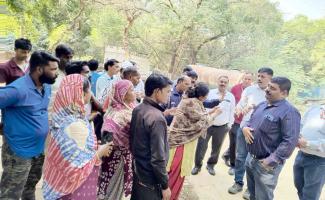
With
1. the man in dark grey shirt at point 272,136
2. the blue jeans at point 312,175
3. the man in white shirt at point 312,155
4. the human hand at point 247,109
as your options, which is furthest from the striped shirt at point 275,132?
the human hand at point 247,109

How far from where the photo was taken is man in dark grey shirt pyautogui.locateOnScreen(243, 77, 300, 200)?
3.22 meters

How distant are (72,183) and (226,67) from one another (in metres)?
16.0

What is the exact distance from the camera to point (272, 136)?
11.0ft

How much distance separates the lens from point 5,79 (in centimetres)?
366

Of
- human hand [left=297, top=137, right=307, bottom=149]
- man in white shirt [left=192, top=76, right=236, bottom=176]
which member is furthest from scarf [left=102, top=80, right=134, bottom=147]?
man in white shirt [left=192, top=76, right=236, bottom=176]

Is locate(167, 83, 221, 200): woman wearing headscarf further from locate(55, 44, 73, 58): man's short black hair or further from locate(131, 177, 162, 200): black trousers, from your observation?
locate(55, 44, 73, 58): man's short black hair

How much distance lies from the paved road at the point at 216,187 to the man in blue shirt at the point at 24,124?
1449 mm

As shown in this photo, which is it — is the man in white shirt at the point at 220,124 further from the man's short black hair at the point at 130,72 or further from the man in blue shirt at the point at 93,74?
the man in blue shirt at the point at 93,74

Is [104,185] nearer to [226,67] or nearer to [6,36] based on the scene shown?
[6,36]

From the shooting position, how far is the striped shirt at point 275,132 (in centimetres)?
322

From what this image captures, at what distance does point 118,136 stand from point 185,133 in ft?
4.15

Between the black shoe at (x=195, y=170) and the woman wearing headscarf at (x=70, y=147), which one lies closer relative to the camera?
the woman wearing headscarf at (x=70, y=147)

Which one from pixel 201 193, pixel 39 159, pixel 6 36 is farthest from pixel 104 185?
pixel 6 36

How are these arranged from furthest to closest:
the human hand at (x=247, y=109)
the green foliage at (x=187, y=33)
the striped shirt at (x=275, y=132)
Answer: the green foliage at (x=187, y=33) < the human hand at (x=247, y=109) < the striped shirt at (x=275, y=132)
